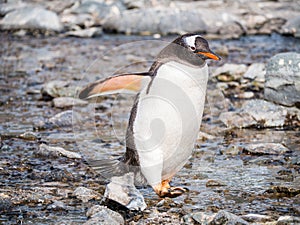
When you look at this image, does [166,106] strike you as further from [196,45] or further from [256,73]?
[256,73]

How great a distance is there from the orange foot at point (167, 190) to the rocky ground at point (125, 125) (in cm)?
6

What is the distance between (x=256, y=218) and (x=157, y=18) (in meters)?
8.36

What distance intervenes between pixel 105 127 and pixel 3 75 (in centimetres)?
276

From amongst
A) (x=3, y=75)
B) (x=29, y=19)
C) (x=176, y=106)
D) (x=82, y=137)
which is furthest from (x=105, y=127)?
(x=29, y=19)

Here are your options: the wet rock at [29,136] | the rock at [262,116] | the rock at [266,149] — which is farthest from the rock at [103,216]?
the rock at [262,116]

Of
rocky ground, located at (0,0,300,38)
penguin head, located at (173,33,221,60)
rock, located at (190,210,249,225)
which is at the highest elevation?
penguin head, located at (173,33,221,60)

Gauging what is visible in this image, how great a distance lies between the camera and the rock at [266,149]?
4.62 m

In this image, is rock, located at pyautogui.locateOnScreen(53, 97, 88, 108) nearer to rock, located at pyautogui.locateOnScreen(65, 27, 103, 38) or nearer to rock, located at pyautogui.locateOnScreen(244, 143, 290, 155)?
rock, located at pyautogui.locateOnScreen(244, 143, 290, 155)

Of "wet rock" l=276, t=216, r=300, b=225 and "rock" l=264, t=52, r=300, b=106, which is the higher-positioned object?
"wet rock" l=276, t=216, r=300, b=225

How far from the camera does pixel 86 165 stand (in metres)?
4.40

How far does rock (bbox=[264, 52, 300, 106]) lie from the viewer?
5.71m

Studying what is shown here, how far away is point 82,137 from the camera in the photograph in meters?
5.25

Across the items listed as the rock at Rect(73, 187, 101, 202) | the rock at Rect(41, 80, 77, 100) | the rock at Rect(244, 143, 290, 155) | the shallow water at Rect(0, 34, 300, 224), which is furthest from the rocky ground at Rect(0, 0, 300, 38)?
the rock at Rect(73, 187, 101, 202)

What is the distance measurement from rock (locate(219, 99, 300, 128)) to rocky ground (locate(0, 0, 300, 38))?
5.35 metres
